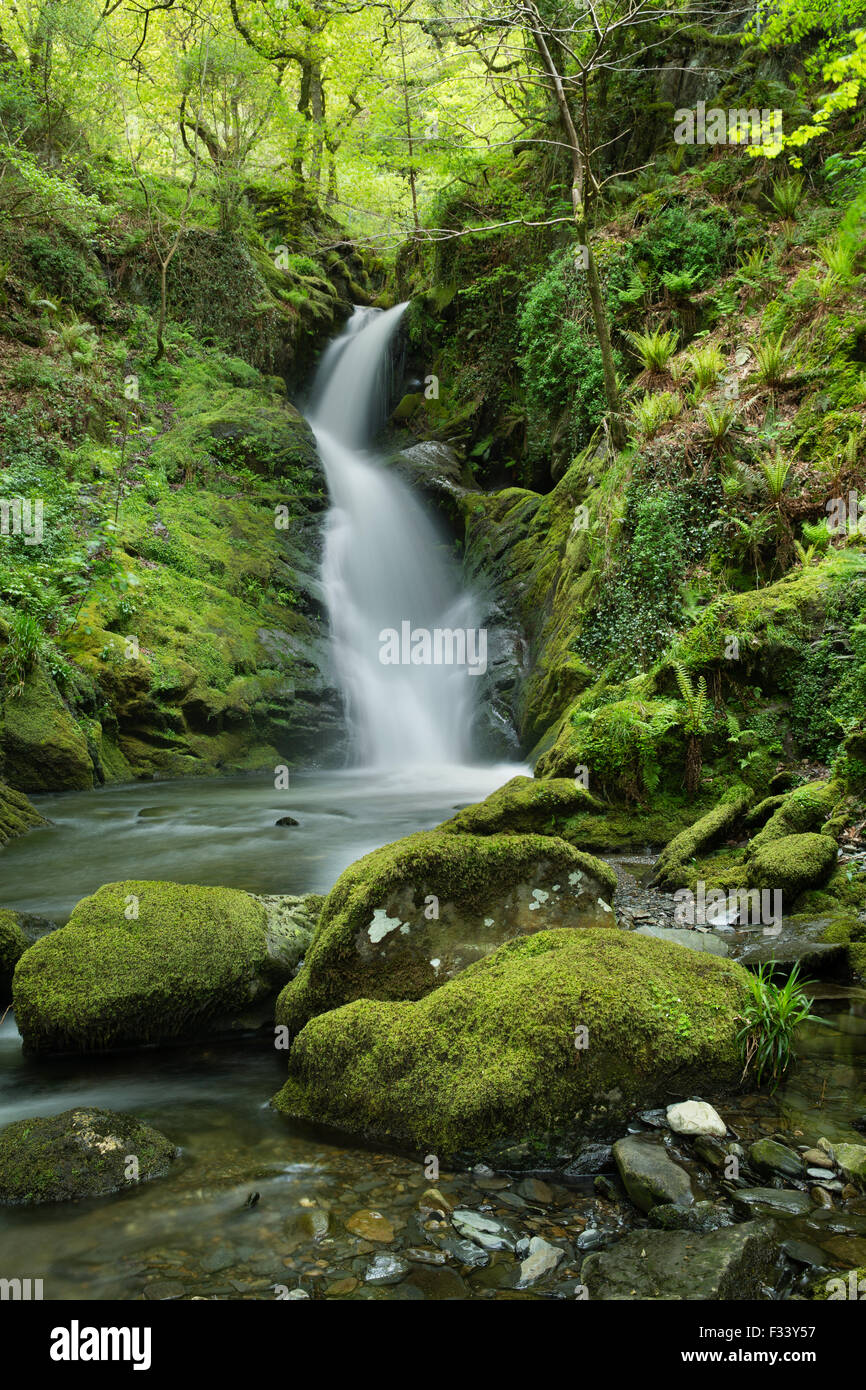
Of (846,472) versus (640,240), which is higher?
(640,240)

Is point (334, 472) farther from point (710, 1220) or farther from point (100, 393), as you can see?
point (710, 1220)

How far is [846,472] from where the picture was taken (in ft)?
26.4

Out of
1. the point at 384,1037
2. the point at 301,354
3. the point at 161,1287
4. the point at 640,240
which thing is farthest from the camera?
the point at 301,354

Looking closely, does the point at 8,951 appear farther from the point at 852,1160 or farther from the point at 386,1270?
the point at 852,1160

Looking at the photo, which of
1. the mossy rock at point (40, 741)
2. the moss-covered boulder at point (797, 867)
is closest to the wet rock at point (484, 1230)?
the moss-covered boulder at point (797, 867)

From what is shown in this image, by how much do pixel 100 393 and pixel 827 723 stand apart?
51.1 feet

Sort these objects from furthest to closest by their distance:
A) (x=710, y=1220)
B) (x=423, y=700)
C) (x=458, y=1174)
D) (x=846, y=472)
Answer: (x=423, y=700) → (x=846, y=472) → (x=458, y=1174) → (x=710, y=1220)

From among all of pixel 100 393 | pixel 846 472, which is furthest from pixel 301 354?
pixel 846 472

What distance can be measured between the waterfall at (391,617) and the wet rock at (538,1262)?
11427 mm

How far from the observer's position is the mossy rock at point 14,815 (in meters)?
8.21

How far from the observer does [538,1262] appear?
239cm

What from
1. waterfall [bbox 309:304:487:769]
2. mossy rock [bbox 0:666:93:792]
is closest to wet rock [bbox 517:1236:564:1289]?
mossy rock [bbox 0:666:93:792]

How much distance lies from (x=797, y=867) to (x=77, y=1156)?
4.51 m

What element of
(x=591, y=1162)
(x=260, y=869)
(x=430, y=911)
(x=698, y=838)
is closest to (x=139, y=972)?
(x=430, y=911)
